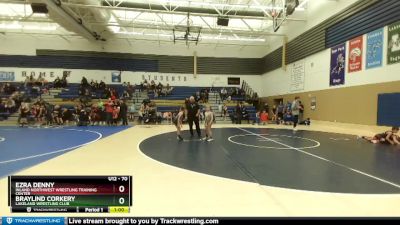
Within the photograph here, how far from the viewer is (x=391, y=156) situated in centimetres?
643

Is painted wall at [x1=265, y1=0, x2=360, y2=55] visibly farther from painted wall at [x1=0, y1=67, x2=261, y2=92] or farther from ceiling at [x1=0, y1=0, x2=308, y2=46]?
painted wall at [x1=0, y1=67, x2=261, y2=92]

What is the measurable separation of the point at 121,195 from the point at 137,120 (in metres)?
17.0

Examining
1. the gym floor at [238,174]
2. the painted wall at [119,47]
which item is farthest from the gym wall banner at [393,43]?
the painted wall at [119,47]

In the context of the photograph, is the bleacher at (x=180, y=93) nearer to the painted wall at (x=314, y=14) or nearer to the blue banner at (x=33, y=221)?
the painted wall at (x=314, y=14)

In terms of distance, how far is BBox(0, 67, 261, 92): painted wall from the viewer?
2392 cm

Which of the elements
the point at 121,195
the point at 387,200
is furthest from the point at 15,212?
the point at 387,200

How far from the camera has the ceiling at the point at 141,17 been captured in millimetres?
15061

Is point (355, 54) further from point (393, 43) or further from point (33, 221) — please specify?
point (33, 221)

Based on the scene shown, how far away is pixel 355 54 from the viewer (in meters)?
12.8

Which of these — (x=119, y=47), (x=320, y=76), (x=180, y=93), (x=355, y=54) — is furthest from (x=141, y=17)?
(x=355, y=54)

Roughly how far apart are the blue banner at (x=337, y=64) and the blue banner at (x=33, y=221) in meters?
14.7

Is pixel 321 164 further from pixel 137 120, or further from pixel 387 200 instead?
pixel 137 120
